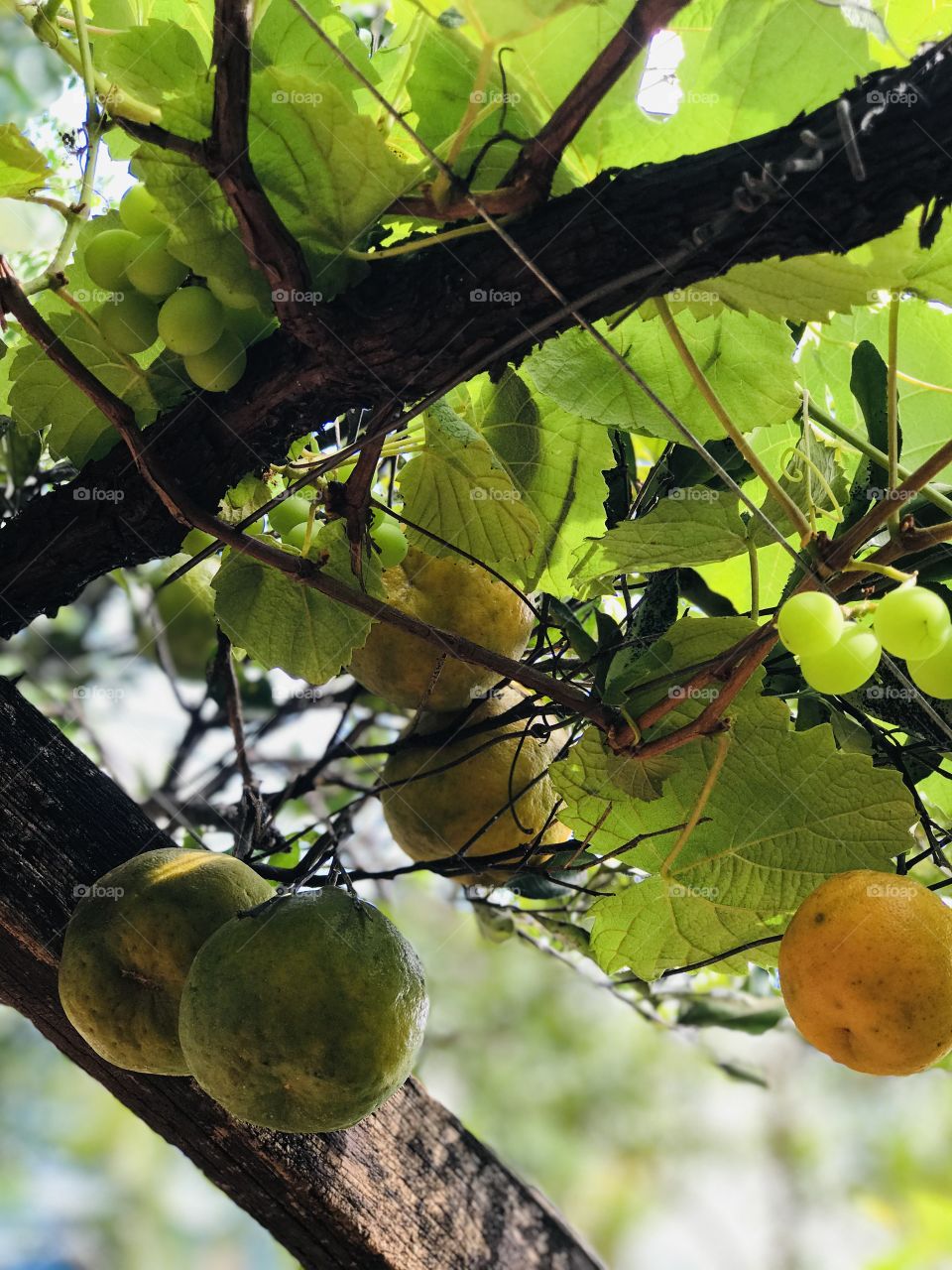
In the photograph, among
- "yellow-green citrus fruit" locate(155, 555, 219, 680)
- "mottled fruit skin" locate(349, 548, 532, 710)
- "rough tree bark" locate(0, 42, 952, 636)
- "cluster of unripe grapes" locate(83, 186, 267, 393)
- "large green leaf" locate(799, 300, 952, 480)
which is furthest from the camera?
"yellow-green citrus fruit" locate(155, 555, 219, 680)

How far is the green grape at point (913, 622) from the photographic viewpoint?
0.40 m

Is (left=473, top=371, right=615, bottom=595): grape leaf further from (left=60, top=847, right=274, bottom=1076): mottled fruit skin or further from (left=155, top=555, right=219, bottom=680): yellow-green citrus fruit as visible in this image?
(left=155, top=555, right=219, bottom=680): yellow-green citrus fruit

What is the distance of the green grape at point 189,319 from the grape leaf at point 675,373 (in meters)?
0.16

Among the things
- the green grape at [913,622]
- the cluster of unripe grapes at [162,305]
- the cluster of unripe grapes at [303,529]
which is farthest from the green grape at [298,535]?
the green grape at [913,622]

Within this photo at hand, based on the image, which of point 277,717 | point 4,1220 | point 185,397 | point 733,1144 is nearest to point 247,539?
point 185,397

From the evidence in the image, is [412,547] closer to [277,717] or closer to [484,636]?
[484,636]

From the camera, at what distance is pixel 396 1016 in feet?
1.82

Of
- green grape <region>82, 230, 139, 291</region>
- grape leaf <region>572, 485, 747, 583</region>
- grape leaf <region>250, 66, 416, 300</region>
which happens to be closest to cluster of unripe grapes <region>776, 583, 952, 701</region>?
grape leaf <region>572, 485, 747, 583</region>

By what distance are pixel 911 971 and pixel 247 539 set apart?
0.40 metres

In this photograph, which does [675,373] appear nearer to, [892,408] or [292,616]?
[892,408]

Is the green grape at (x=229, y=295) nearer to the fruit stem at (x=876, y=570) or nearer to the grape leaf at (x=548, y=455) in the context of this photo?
the grape leaf at (x=548, y=455)

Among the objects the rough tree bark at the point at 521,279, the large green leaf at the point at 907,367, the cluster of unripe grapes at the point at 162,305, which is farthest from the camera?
the large green leaf at the point at 907,367

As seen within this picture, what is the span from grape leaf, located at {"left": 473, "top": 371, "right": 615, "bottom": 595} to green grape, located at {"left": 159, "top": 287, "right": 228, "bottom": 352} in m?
0.19

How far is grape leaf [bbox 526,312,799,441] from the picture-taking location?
533 mm
